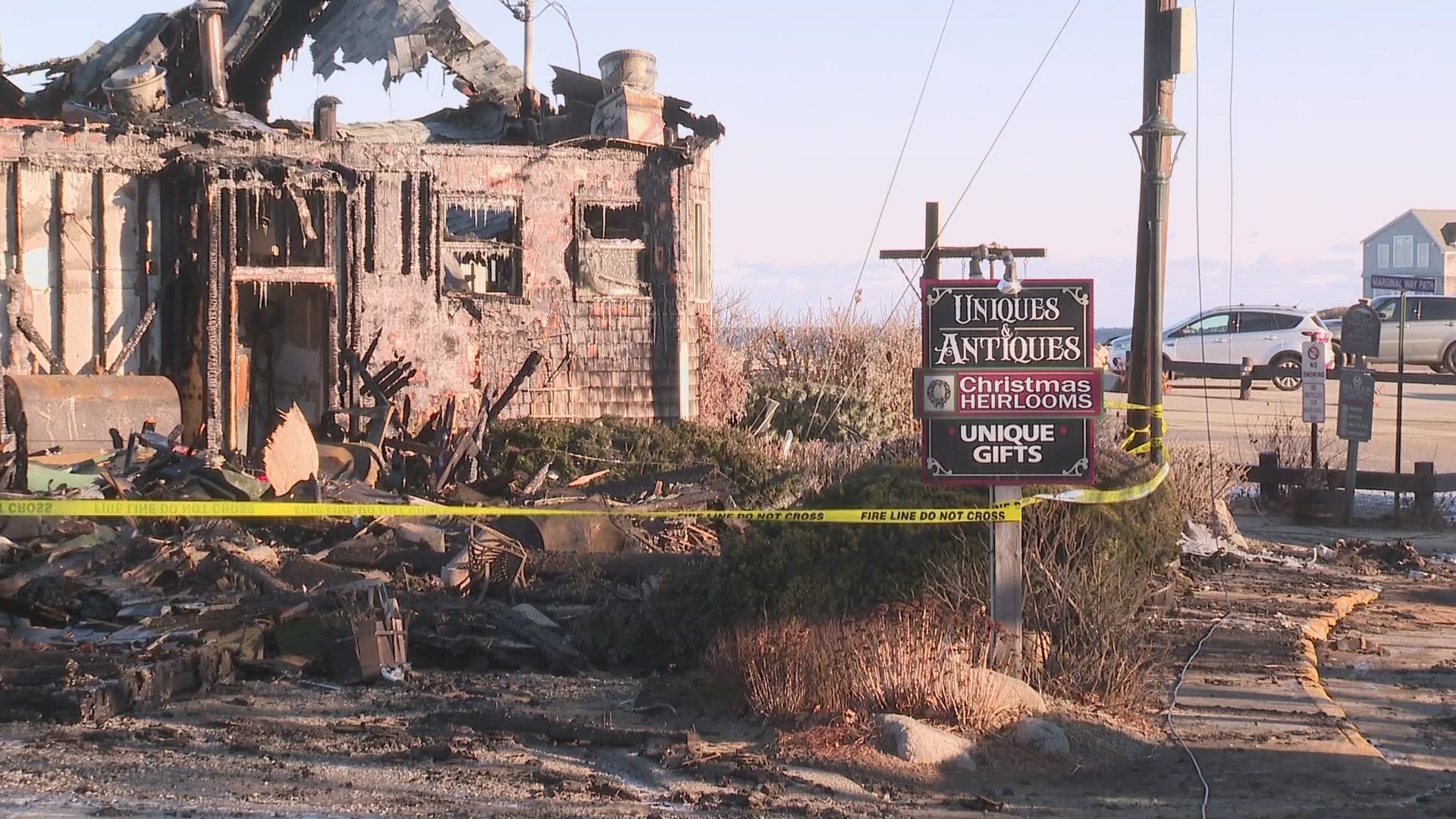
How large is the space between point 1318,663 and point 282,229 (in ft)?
38.1

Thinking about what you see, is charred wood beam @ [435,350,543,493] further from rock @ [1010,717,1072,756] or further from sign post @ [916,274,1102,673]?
rock @ [1010,717,1072,756]

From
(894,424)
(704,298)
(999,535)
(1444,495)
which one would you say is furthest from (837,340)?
(999,535)

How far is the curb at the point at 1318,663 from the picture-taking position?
8344 mm

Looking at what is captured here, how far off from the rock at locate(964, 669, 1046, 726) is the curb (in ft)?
5.41

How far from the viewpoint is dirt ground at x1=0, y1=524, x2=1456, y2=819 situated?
6805 mm

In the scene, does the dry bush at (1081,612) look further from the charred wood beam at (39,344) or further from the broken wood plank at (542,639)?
the charred wood beam at (39,344)

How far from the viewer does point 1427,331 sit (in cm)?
3319

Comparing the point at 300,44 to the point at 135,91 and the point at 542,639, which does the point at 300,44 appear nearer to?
the point at 135,91

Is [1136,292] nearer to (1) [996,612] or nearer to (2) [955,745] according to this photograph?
(1) [996,612]

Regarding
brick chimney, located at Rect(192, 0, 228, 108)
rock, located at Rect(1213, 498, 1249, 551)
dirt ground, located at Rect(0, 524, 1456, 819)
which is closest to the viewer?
dirt ground, located at Rect(0, 524, 1456, 819)

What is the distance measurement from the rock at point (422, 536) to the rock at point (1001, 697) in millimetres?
5534

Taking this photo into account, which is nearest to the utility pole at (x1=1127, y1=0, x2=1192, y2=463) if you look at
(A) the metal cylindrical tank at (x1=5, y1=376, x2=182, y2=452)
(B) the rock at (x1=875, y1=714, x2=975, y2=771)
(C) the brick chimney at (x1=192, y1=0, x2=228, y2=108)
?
(B) the rock at (x1=875, y1=714, x2=975, y2=771)

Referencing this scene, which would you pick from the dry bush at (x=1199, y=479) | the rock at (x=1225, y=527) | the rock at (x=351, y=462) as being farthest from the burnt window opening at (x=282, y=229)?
the rock at (x=1225, y=527)

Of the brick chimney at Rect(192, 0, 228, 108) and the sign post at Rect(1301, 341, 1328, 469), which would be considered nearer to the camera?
the sign post at Rect(1301, 341, 1328, 469)
